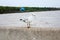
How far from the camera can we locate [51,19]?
1.65 metres

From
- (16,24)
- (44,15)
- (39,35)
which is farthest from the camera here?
(44,15)

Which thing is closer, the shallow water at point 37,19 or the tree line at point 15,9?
the shallow water at point 37,19

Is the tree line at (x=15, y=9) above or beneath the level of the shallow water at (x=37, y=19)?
above

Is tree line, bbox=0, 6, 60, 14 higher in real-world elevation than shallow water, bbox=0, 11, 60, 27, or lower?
higher

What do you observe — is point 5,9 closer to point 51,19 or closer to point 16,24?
point 16,24

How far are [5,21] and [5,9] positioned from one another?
16cm

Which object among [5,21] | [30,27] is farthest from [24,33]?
[5,21]

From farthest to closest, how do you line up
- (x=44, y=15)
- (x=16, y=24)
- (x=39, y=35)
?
(x=44, y=15) < (x=16, y=24) < (x=39, y=35)

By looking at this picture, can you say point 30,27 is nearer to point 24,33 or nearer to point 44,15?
point 24,33

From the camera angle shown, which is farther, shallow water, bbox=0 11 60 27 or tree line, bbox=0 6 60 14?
tree line, bbox=0 6 60 14

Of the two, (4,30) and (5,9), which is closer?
(4,30)
